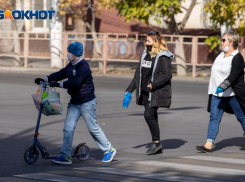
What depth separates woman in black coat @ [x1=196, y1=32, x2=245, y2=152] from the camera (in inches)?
360

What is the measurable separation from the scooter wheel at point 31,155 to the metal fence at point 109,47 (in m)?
19.8

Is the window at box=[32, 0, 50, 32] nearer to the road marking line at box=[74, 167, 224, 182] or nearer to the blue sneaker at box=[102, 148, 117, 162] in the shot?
the blue sneaker at box=[102, 148, 117, 162]

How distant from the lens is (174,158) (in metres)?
8.71

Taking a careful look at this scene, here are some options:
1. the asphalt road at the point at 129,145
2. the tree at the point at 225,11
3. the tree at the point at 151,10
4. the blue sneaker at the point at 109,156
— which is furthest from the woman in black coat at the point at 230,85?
the tree at the point at 151,10

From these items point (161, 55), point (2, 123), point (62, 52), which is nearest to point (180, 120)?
point (2, 123)

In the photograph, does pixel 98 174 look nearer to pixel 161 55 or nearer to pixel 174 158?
pixel 174 158

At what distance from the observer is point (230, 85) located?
9055 millimetres

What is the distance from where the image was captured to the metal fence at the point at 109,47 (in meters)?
27.6

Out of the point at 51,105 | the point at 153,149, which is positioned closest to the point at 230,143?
the point at 153,149

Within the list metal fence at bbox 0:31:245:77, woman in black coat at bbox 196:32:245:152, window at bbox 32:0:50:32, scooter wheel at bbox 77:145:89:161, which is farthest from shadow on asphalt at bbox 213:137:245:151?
window at bbox 32:0:50:32

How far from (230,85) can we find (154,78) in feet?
3.68

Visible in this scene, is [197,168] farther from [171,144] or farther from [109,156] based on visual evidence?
[171,144]

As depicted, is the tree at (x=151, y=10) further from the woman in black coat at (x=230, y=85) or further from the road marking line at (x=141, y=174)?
the road marking line at (x=141, y=174)

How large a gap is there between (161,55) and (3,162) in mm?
2686
